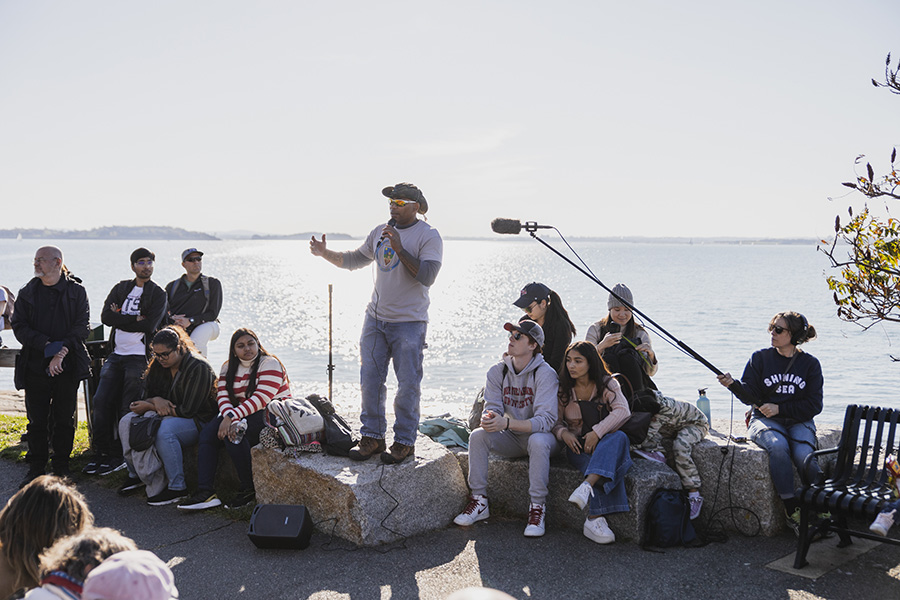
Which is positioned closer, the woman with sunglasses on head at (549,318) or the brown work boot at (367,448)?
the brown work boot at (367,448)

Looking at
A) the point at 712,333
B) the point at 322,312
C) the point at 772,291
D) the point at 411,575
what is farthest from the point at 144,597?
the point at 772,291

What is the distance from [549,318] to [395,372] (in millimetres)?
1514

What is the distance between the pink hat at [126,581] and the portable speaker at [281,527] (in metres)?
2.88

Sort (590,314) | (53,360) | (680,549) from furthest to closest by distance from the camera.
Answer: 1. (590,314)
2. (53,360)
3. (680,549)

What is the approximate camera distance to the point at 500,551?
16.5 feet

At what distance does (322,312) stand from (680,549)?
4642cm

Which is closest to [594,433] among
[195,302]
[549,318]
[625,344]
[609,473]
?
[609,473]

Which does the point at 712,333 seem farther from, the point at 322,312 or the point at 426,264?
the point at 426,264

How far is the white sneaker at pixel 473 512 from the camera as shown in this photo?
5488mm

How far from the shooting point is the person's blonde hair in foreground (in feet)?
9.62

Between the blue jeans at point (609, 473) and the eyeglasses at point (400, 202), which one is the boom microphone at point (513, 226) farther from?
the blue jeans at point (609, 473)

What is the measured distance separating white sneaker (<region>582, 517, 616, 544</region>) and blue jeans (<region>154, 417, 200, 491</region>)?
3.42 meters

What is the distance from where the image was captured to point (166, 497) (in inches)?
244

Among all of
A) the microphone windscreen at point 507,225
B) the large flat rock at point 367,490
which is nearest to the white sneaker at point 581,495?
the large flat rock at point 367,490
